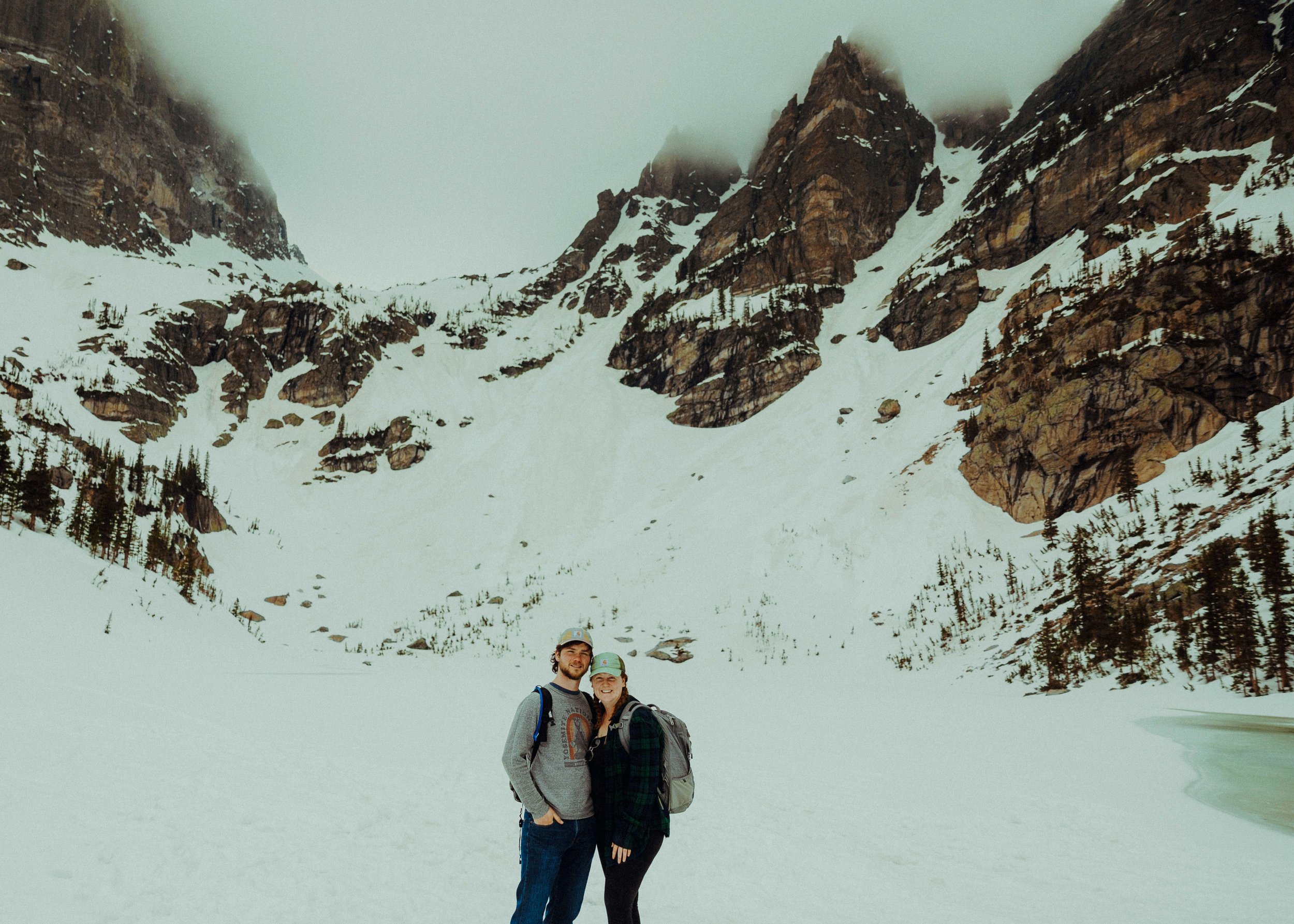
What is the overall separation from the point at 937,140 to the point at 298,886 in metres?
102

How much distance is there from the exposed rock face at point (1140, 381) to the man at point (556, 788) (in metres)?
27.9

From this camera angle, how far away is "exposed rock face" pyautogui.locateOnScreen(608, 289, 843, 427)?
5316 cm

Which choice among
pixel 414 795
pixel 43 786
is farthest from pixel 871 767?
pixel 43 786

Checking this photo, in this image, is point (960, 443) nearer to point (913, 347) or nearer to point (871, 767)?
point (913, 347)

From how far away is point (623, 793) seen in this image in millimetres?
3172

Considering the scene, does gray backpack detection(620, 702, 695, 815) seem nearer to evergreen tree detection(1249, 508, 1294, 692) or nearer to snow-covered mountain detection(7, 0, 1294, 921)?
snow-covered mountain detection(7, 0, 1294, 921)

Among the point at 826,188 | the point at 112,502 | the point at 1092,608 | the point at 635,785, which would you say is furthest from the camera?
the point at 826,188

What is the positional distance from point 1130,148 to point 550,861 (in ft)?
195

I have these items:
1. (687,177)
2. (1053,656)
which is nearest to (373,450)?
(1053,656)

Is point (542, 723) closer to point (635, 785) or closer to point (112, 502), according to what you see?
point (635, 785)

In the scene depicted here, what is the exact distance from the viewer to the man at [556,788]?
3.19m

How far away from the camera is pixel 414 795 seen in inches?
269

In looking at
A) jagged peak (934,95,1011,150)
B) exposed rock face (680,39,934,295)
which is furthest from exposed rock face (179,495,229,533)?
jagged peak (934,95,1011,150)

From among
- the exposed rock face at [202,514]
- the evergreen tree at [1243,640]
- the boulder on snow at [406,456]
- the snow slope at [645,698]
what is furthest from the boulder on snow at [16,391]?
the evergreen tree at [1243,640]
